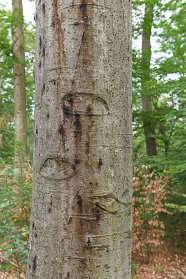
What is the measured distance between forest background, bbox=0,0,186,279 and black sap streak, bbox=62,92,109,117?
2545mm

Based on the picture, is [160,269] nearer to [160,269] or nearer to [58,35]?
[160,269]

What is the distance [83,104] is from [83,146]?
0.18 meters

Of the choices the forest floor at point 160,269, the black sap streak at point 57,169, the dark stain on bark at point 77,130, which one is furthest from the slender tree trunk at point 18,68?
the dark stain on bark at point 77,130

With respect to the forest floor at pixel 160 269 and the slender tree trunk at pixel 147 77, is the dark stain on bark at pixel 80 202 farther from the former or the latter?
the slender tree trunk at pixel 147 77

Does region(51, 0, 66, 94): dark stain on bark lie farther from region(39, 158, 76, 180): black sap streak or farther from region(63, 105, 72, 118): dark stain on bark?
region(39, 158, 76, 180): black sap streak

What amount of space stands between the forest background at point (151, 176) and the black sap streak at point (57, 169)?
92.9 inches

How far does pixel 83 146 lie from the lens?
0.96m

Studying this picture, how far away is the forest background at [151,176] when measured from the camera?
3.96 metres

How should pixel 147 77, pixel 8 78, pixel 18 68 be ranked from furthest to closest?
pixel 8 78 < pixel 18 68 < pixel 147 77

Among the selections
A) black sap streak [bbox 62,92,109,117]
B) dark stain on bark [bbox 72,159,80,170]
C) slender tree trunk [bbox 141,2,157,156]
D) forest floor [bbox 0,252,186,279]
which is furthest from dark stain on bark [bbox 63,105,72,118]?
slender tree trunk [bbox 141,2,157,156]

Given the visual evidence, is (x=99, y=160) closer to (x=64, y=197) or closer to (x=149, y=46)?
(x=64, y=197)

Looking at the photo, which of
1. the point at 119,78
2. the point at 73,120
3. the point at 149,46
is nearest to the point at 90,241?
the point at 73,120

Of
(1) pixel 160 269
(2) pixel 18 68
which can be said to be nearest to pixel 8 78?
(2) pixel 18 68

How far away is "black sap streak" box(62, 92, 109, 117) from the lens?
970 millimetres
